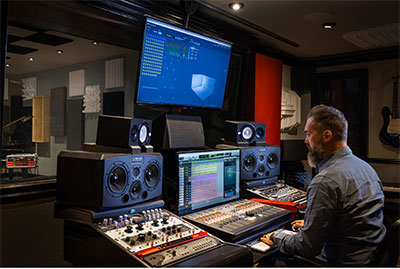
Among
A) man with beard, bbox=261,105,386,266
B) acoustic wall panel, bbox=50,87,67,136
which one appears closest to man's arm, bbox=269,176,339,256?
man with beard, bbox=261,105,386,266

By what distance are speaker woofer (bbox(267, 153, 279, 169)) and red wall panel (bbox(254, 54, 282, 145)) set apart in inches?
28.9

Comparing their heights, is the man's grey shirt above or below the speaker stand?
below

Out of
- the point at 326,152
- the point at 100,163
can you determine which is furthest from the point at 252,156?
the point at 100,163

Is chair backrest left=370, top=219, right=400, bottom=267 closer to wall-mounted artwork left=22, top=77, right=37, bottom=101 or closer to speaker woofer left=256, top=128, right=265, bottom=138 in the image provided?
speaker woofer left=256, top=128, right=265, bottom=138

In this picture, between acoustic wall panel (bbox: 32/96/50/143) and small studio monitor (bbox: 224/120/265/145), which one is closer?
acoustic wall panel (bbox: 32/96/50/143)

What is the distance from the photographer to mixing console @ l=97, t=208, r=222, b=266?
1.52 meters

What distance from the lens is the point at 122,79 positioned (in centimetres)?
274

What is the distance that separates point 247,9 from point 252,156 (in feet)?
4.37

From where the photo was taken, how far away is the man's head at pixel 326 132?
1.88 metres

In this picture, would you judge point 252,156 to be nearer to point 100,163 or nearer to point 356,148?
point 100,163

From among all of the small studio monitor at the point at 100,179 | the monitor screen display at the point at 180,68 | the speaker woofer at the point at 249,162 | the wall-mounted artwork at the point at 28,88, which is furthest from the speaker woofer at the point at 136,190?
the speaker woofer at the point at 249,162

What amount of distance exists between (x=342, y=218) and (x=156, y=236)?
A: 1.00m

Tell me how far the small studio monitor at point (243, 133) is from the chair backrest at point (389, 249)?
4.89 ft

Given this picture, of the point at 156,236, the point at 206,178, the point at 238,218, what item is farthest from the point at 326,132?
the point at 156,236
